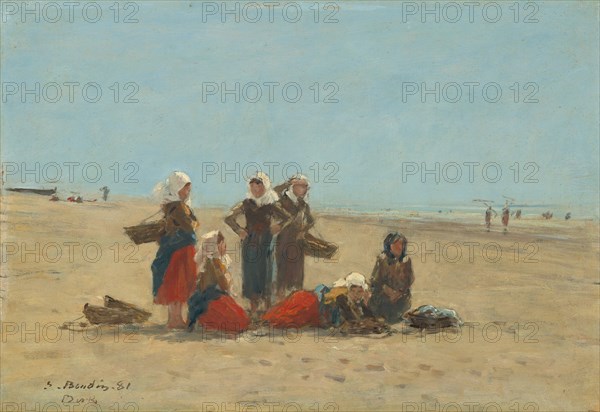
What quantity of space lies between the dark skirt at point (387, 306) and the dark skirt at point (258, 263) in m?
1.35

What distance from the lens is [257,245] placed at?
9484 mm

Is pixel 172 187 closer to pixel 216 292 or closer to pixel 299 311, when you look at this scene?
pixel 216 292

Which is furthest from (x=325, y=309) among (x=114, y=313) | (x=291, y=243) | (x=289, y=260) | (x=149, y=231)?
(x=114, y=313)

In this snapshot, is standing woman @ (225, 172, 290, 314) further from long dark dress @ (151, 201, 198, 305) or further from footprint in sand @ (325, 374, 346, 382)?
footprint in sand @ (325, 374, 346, 382)

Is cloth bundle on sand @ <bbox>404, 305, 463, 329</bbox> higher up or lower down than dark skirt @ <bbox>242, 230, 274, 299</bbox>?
lower down

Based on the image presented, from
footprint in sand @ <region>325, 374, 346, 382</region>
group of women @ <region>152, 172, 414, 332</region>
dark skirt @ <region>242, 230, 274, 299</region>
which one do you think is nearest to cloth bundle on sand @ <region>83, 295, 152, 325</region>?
group of women @ <region>152, 172, 414, 332</region>

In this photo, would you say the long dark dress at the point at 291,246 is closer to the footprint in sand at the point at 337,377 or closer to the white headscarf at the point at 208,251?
the white headscarf at the point at 208,251

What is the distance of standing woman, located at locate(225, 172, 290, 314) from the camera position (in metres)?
9.34

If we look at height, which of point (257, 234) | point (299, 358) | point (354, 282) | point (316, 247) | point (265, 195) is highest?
point (265, 195)

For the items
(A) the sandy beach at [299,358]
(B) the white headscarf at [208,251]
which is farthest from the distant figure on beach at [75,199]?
(B) the white headscarf at [208,251]

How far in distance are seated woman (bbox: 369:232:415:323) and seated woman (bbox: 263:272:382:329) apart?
0.30 metres

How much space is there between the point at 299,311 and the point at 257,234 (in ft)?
3.99

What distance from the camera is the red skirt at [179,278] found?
863cm
